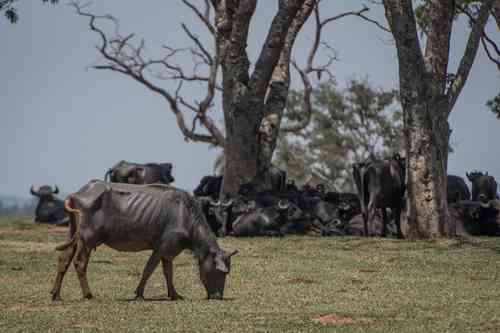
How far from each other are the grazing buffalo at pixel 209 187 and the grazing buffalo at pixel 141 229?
56.6 ft

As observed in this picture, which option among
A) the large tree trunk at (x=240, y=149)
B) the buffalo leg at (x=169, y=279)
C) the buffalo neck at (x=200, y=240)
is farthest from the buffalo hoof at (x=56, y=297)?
the large tree trunk at (x=240, y=149)

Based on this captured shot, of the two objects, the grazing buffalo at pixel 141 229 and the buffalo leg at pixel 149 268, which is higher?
the grazing buffalo at pixel 141 229

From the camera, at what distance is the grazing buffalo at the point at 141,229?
1384 centimetres

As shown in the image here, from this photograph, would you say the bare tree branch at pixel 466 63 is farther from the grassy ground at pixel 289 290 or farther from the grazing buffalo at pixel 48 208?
the grazing buffalo at pixel 48 208

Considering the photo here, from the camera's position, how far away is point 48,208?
34156 millimetres

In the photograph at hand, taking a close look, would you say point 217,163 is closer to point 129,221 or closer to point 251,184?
point 251,184

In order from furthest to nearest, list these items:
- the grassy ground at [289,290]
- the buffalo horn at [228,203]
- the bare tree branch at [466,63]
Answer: the buffalo horn at [228,203] < the bare tree branch at [466,63] < the grassy ground at [289,290]

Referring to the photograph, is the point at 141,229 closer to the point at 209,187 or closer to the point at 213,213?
the point at 213,213

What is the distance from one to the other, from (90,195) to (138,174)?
17.2 metres

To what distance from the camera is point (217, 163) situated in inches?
2445

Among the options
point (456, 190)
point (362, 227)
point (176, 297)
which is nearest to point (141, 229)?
point (176, 297)

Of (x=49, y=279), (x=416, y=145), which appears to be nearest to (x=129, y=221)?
(x=49, y=279)

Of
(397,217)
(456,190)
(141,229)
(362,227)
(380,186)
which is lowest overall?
(141,229)

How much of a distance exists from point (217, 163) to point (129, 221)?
48164 mm
